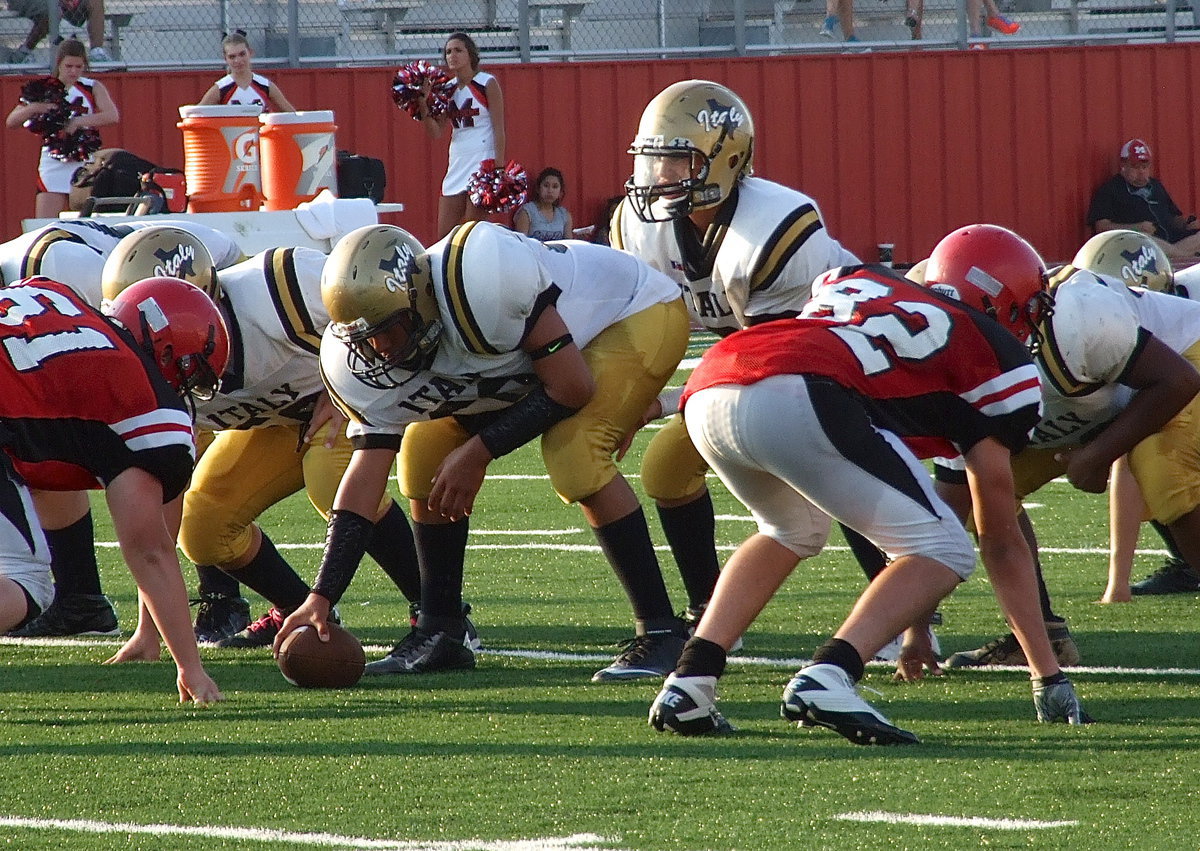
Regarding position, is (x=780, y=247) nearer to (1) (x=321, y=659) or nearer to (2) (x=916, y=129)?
(1) (x=321, y=659)

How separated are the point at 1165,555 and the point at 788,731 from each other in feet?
11.1

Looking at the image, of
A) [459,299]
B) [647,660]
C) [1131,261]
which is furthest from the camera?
[1131,261]

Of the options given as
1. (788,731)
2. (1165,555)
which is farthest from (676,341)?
(1165,555)

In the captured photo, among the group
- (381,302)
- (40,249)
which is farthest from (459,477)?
(40,249)

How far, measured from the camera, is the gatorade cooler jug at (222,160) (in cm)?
1048

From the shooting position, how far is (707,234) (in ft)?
17.0

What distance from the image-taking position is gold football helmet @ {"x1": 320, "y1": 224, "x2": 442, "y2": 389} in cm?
447

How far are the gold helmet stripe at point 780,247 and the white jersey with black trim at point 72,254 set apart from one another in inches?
71.5

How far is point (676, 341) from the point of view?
203 inches

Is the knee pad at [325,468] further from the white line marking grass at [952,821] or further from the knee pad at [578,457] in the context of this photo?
the white line marking grass at [952,821]

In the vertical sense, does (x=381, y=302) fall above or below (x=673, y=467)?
above

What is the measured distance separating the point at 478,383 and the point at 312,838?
5.72 feet

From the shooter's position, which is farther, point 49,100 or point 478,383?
point 49,100

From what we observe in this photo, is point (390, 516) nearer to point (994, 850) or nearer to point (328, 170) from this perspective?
point (994, 850)
